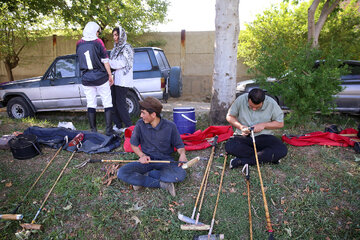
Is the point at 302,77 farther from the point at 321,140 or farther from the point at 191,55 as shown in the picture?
the point at 191,55

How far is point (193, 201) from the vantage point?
313cm

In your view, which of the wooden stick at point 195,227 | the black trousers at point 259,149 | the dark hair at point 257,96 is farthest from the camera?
the black trousers at point 259,149

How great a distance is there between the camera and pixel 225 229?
271 cm

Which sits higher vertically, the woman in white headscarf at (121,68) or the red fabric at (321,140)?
the woman in white headscarf at (121,68)

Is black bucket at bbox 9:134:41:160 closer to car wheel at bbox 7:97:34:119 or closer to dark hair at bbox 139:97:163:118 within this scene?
dark hair at bbox 139:97:163:118

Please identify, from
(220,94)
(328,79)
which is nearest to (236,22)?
(220,94)

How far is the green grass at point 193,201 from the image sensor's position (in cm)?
273

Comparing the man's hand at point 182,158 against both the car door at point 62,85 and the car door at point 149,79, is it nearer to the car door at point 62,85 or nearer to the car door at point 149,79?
the car door at point 149,79

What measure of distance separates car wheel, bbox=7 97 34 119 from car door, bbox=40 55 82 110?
0.59m

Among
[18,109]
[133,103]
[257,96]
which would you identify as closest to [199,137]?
[257,96]

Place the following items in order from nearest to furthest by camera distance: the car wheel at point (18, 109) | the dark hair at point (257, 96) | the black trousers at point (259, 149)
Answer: the dark hair at point (257, 96) → the black trousers at point (259, 149) → the car wheel at point (18, 109)

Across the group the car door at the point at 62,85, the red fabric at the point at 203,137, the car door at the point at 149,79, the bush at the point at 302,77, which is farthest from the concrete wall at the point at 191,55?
the red fabric at the point at 203,137

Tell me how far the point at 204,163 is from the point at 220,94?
1.81 metres

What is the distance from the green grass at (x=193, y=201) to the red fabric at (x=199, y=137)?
0.39m
